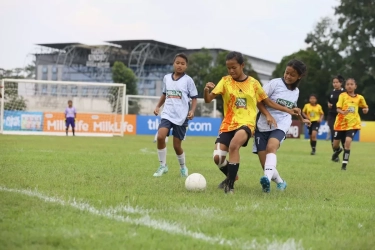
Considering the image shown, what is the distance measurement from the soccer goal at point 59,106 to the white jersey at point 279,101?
25264mm

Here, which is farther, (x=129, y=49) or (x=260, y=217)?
(x=129, y=49)

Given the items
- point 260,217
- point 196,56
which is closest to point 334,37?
point 196,56

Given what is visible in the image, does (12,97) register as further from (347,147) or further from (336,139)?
(347,147)

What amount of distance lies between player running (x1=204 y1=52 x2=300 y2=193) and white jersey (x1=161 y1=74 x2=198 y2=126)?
1.91 m

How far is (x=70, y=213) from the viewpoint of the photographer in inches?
223

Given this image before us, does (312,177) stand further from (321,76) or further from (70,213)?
(321,76)

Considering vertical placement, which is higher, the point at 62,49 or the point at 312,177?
the point at 62,49

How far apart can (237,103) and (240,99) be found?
6 cm

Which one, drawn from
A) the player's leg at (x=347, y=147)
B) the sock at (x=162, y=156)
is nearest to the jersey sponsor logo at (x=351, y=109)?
the player's leg at (x=347, y=147)

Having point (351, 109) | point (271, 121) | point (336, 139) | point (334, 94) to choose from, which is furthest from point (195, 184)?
point (334, 94)

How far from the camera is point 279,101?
8430mm

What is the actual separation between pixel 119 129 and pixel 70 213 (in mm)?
30446

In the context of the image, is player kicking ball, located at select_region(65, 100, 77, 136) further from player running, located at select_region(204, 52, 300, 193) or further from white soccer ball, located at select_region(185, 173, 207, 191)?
white soccer ball, located at select_region(185, 173, 207, 191)

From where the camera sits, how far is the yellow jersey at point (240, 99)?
8.08 metres
